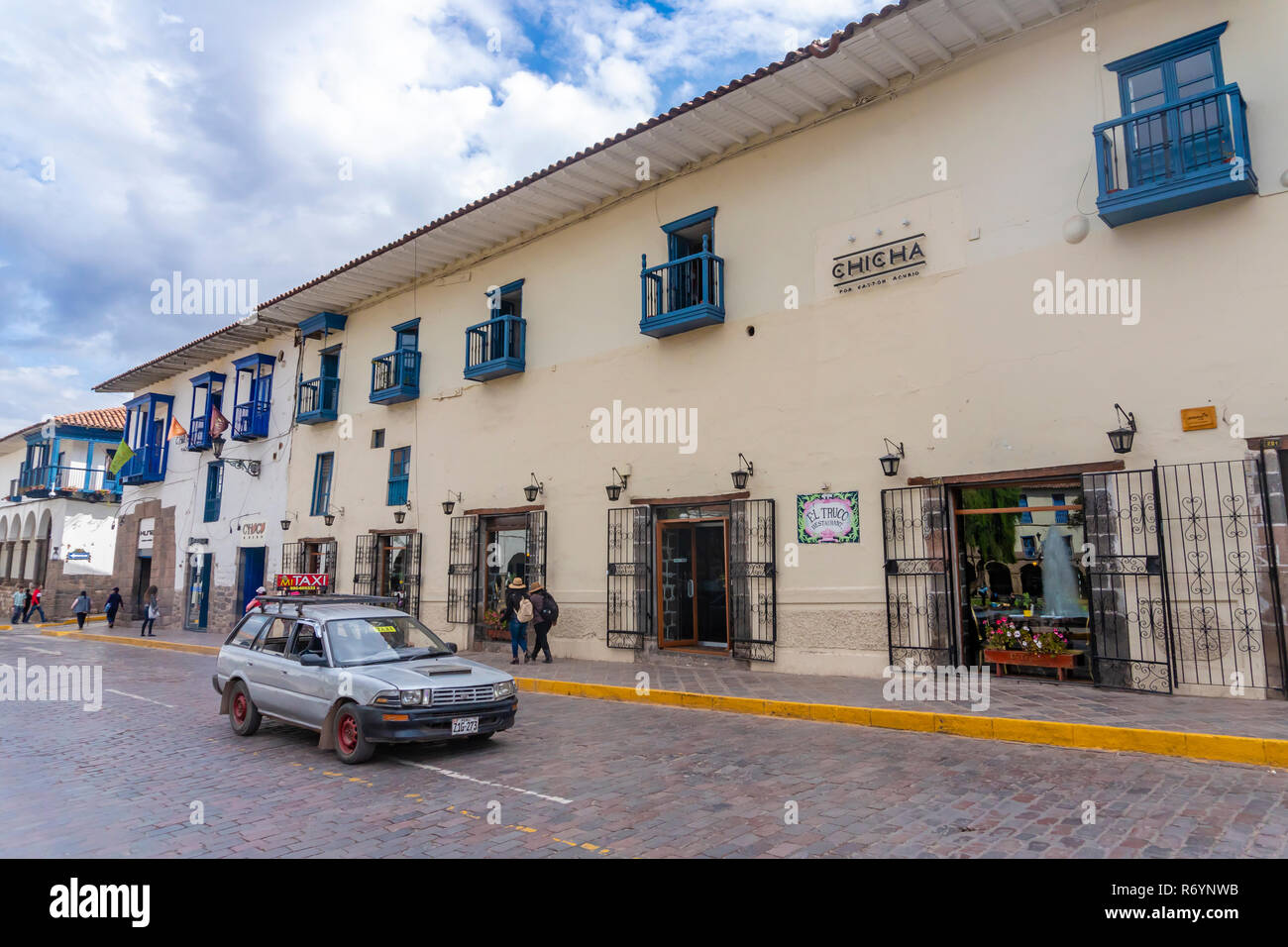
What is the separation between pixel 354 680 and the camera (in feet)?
24.4

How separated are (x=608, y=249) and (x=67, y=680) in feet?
42.2

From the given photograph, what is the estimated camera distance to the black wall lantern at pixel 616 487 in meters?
14.6

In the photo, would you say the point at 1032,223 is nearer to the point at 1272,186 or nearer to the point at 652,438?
the point at 1272,186

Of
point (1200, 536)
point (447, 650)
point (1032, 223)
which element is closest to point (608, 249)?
point (1032, 223)

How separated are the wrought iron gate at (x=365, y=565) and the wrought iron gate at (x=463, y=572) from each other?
3.02 metres

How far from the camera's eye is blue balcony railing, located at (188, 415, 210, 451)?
25875 millimetres

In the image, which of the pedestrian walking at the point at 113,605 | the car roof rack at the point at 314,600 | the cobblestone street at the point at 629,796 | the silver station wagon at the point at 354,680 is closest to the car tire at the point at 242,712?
the silver station wagon at the point at 354,680

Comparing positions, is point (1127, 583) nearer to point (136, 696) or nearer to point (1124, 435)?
point (1124, 435)

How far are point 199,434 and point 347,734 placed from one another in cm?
2275

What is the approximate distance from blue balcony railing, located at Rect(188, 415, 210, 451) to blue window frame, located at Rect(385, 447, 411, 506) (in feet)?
32.6

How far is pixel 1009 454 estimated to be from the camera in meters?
10.3

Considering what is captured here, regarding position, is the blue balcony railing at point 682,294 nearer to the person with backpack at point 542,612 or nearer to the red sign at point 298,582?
the person with backpack at point 542,612

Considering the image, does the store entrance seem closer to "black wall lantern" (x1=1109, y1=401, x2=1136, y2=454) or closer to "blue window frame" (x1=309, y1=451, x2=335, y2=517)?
"black wall lantern" (x1=1109, y1=401, x2=1136, y2=454)

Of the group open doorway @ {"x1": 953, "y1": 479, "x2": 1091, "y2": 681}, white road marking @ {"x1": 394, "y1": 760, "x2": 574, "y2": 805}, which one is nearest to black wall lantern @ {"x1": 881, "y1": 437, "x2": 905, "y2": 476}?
open doorway @ {"x1": 953, "y1": 479, "x2": 1091, "y2": 681}
